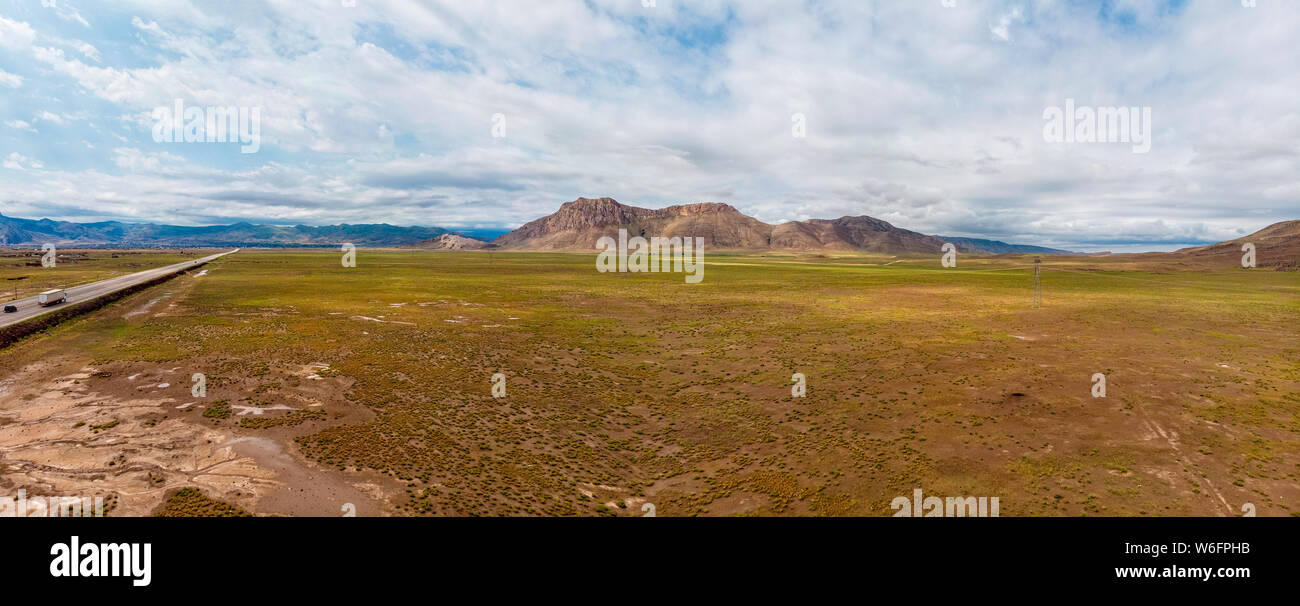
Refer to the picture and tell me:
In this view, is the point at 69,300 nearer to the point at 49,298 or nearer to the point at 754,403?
the point at 49,298

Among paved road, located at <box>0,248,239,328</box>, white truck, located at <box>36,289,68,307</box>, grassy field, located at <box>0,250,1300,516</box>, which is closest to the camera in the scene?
grassy field, located at <box>0,250,1300,516</box>

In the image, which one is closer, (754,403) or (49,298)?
(754,403)

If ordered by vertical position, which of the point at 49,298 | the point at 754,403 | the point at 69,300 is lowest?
the point at 754,403

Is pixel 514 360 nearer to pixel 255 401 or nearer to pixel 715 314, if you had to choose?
pixel 255 401

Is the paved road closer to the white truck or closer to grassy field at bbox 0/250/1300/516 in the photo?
the white truck

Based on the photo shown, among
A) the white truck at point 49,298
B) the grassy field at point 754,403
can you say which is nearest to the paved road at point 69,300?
the white truck at point 49,298

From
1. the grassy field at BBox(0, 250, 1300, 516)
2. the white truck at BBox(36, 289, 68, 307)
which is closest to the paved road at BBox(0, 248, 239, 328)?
the white truck at BBox(36, 289, 68, 307)

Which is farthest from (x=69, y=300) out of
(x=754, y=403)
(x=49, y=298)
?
(x=754, y=403)

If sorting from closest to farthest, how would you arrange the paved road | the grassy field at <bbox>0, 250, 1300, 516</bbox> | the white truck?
the grassy field at <bbox>0, 250, 1300, 516</bbox> → the paved road → the white truck
